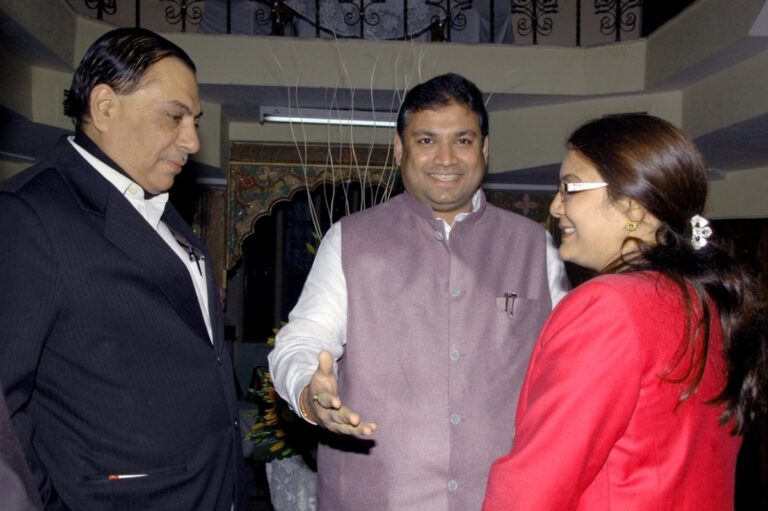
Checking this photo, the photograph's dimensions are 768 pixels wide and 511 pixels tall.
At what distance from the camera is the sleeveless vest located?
6.07 feet

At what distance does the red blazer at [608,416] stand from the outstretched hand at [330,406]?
9.2 inches

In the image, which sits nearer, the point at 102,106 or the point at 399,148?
the point at 102,106

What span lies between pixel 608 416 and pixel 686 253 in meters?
0.31

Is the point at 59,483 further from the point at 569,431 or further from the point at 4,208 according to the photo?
the point at 569,431

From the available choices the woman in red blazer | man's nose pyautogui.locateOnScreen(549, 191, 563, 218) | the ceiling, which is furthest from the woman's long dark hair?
the ceiling

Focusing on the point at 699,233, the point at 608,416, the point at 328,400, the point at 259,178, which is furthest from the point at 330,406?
the point at 259,178

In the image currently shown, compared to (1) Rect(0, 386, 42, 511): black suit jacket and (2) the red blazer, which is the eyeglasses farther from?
(1) Rect(0, 386, 42, 511): black suit jacket

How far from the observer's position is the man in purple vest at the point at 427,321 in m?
1.85

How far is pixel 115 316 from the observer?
1490mm

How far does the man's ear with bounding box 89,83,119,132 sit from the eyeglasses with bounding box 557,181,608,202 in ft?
3.01

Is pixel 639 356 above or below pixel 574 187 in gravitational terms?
below

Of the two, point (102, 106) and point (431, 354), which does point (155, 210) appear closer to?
point (102, 106)

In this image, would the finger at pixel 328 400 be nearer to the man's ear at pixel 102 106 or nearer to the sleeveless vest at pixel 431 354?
the sleeveless vest at pixel 431 354

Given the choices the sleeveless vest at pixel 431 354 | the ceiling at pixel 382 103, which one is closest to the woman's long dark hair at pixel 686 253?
the sleeveless vest at pixel 431 354
